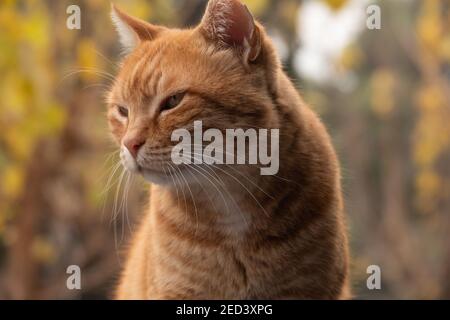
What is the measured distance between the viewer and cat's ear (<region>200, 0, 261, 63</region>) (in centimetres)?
143

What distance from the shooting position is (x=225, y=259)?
1.57m

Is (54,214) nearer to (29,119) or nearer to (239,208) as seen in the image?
(29,119)

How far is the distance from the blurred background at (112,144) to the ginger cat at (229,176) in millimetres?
160

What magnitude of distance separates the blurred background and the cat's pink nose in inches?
5.5

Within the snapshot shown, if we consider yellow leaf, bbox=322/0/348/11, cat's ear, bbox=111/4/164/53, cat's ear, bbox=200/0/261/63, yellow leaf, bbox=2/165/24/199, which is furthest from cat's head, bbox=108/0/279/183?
yellow leaf, bbox=2/165/24/199

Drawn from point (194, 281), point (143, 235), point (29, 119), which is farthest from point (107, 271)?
point (194, 281)

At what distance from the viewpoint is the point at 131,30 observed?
1710 mm

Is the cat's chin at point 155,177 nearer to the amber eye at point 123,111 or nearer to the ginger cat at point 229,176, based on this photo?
the ginger cat at point 229,176

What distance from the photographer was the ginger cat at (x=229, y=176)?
1.49 meters

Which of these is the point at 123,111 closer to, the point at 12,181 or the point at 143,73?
the point at 143,73

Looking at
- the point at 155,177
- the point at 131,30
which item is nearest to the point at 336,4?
the point at 131,30

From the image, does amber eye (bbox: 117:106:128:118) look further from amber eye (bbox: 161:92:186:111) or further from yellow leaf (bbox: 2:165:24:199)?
yellow leaf (bbox: 2:165:24:199)

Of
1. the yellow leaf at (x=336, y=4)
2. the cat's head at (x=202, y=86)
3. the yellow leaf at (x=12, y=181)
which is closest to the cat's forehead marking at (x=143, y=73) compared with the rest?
the cat's head at (x=202, y=86)

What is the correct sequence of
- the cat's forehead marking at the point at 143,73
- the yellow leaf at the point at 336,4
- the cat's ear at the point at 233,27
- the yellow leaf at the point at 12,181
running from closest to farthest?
the cat's ear at the point at 233,27 < the cat's forehead marking at the point at 143,73 < the yellow leaf at the point at 336,4 < the yellow leaf at the point at 12,181
